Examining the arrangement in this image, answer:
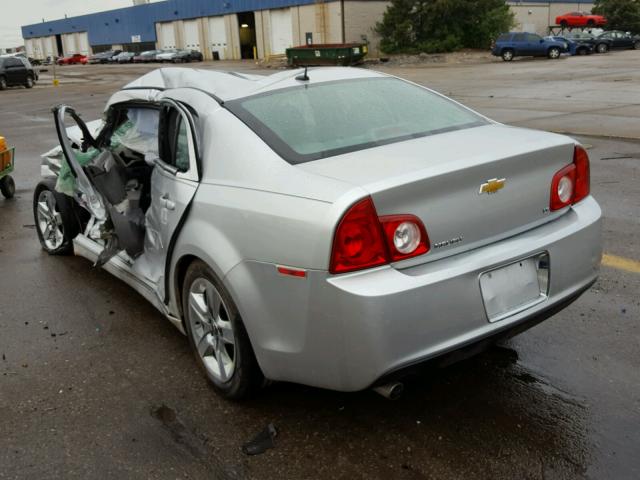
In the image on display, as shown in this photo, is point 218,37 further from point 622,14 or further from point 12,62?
point 622,14

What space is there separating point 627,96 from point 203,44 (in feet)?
202

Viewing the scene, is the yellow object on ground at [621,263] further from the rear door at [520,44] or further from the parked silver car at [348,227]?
the rear door at [520,44]

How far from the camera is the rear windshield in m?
3.21

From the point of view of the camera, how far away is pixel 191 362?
384cm

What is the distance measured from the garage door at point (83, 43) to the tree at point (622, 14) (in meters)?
70.4

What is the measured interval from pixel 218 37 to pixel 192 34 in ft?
17.6

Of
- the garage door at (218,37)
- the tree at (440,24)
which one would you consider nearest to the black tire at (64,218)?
the tree at (440,24)

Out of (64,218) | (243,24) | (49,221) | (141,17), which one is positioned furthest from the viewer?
(141,17)

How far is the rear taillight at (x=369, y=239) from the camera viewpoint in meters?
2.59

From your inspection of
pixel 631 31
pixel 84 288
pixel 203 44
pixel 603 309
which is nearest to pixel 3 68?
pixel 84 288

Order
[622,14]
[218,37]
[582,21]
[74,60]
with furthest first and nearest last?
1. [74,60]
2. [218,37]
3. [582,21]
4. [622,14]

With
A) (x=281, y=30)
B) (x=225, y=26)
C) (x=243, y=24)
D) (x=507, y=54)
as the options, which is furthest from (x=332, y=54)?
(x=225, y=26)

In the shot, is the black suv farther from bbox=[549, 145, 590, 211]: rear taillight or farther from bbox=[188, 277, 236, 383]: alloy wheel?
bbox=[549, 145, 590, 211]: rear taillight

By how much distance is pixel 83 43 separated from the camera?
3846 inches
